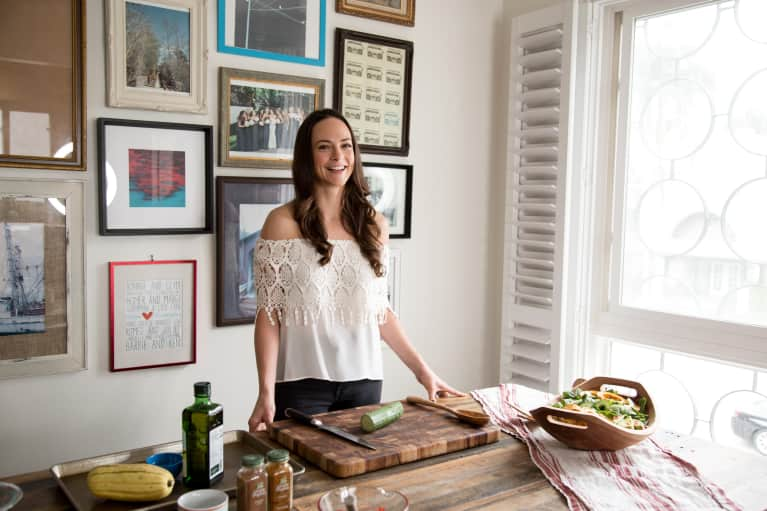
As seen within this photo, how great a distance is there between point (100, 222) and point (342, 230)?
3.07 ft

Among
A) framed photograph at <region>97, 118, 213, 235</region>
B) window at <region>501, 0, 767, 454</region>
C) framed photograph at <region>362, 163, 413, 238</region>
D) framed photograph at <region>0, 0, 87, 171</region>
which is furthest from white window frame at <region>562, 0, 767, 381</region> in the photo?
framed photograph at <region>0, 0, 87, 171</region>

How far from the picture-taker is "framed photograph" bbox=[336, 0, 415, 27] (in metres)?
2.99

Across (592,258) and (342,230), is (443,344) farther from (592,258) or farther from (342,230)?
(342,230)

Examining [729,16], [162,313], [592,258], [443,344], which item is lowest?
[443,344]

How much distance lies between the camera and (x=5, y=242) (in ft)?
7.49

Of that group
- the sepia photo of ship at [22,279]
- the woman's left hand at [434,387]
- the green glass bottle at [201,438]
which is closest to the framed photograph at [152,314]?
the sepia photo of ship at [22,279]

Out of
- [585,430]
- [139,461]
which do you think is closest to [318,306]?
[139,461]

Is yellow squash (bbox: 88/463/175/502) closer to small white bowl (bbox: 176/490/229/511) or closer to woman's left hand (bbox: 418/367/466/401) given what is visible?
small white bowl (bbox: 176/490/229/511)

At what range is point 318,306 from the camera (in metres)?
2.07

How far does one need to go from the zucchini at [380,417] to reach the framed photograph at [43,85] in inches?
55.7

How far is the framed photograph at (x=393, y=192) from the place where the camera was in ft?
10.3

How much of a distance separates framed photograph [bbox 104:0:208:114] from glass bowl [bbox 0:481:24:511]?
1.52m

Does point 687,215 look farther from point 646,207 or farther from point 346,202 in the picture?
point 346,202

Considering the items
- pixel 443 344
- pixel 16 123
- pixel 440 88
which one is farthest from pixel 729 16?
pixel 16 123
